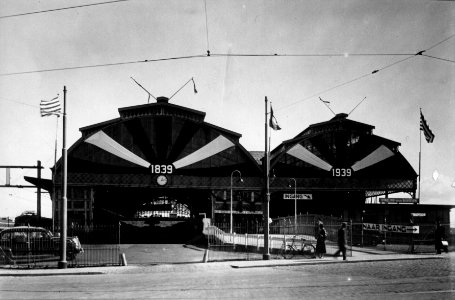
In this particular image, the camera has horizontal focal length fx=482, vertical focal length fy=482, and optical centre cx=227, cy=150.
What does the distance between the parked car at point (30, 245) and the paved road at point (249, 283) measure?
5179 mm

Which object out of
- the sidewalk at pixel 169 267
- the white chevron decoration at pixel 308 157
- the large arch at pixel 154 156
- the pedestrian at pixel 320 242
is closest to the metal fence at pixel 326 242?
the pedestrian at pixel 320 242

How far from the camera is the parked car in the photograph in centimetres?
2383

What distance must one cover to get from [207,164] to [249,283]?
33991 mm

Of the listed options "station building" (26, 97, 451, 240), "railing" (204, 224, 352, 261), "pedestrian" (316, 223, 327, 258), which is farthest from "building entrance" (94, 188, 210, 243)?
"pedestrian" (316, 223, 327, 258)

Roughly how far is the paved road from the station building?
2688cm

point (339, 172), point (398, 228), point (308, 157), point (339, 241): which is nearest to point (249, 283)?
point (339, 241)

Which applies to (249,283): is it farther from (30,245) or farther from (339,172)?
(339,172)

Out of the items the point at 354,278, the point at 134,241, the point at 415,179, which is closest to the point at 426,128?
the point at 415,179

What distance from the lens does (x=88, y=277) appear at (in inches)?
720

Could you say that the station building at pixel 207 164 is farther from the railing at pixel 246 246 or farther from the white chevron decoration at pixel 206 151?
the railing at pixel 246 246

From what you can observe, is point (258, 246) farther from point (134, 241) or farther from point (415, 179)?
point (415, 179)

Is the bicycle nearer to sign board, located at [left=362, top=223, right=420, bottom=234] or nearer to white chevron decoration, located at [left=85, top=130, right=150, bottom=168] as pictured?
sign board, located at [left=362, top=223, right=420, bottom=234]

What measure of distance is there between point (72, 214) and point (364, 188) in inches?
1217

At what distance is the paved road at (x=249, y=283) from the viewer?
12.9m
